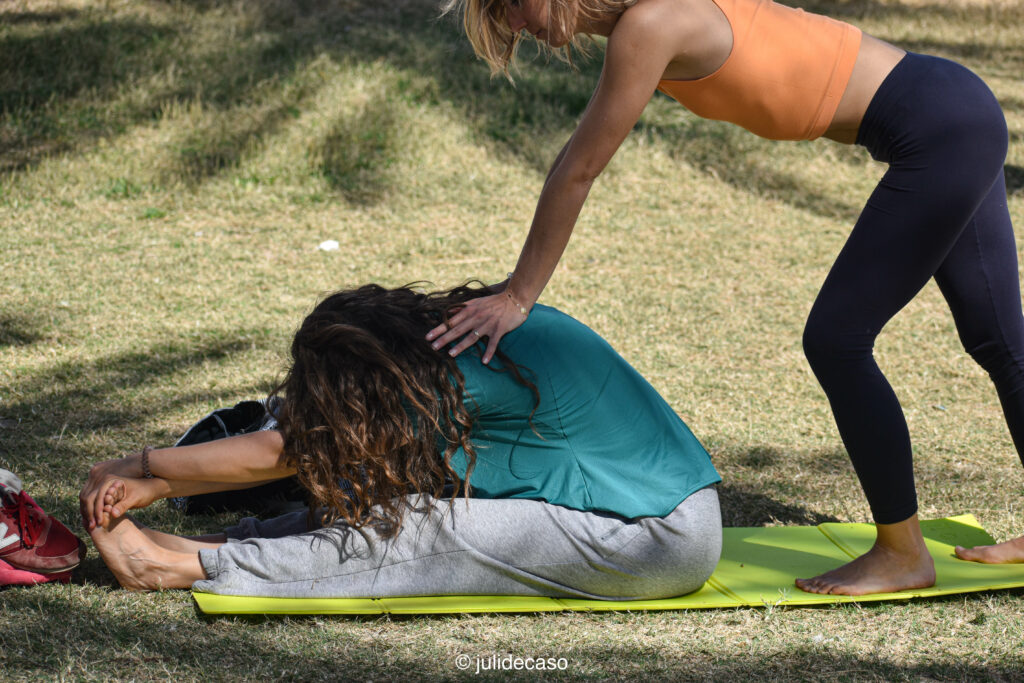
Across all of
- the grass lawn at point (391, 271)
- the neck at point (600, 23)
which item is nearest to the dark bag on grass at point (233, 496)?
the grass lawn at point (391, 271)

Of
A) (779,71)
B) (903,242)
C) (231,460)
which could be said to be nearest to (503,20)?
(779,71)

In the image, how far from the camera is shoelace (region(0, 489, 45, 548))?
254 centimetres

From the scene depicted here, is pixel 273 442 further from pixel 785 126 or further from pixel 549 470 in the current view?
pixel 785 126

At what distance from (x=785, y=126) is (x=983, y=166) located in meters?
0.43

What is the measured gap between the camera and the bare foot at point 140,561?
2514mm

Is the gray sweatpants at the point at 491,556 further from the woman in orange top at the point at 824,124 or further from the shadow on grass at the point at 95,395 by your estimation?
the shadow on grass at the point at 95,395

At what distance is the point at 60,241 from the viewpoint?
5.83 meters

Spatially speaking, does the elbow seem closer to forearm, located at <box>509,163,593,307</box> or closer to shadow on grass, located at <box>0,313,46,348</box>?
forearm, located at <box>509,163,593,307</box>

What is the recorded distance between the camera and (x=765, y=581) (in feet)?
8.95

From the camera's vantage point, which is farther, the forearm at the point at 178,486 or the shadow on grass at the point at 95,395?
the shadow on grass at the point at 95,395

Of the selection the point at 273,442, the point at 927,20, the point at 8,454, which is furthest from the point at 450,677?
the point at 927,20

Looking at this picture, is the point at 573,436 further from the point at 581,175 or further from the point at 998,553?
the point at 998,553

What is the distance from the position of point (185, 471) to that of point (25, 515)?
0.47 metres

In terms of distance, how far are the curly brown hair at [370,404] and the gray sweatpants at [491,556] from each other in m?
0.11
